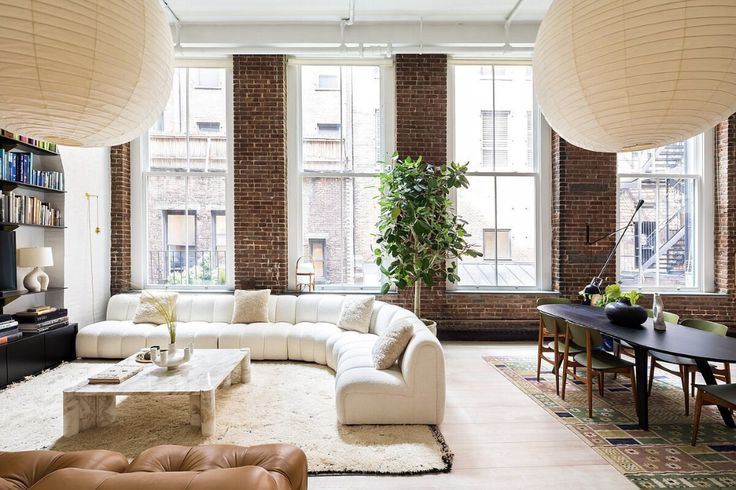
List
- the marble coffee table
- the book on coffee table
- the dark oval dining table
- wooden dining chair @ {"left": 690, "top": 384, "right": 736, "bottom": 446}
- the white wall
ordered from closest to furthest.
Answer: wooden dining chair @ {"left": 690, "top": 384, "right": 736, "bottom": 446}
the dark oval dining table
the marble coffee table
the book on coffee table
the white wall

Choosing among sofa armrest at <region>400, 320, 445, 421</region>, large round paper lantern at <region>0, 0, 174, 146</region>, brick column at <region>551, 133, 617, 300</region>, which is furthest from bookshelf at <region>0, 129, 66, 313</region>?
brick column at <region>551, 133, 617, 300</region>

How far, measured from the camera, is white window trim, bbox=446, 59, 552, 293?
6047 millimetres

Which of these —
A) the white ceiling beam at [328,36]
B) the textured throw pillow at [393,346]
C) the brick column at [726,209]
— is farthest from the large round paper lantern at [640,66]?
the brick column at [726,209]

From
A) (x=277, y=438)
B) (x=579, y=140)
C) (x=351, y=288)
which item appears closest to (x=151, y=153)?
(x=351, y=288)

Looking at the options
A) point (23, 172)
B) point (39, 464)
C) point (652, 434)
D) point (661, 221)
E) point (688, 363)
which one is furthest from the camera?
point (661, 221)

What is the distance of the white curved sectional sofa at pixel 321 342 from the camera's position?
3.11 metres

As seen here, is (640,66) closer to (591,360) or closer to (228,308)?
(591,360)

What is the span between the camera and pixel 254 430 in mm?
3018

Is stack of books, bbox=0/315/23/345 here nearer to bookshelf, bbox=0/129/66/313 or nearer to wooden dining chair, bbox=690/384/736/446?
bookshelf, bbox=0/129/66/313

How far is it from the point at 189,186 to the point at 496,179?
4849mm

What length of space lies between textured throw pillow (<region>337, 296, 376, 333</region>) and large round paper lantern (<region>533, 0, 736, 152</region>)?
3.75m

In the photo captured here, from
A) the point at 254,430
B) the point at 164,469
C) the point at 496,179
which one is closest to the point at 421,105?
the point at 496,179

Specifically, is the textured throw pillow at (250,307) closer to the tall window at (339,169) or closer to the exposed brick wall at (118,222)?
the tall window at (339,169)

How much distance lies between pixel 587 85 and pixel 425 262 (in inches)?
149
